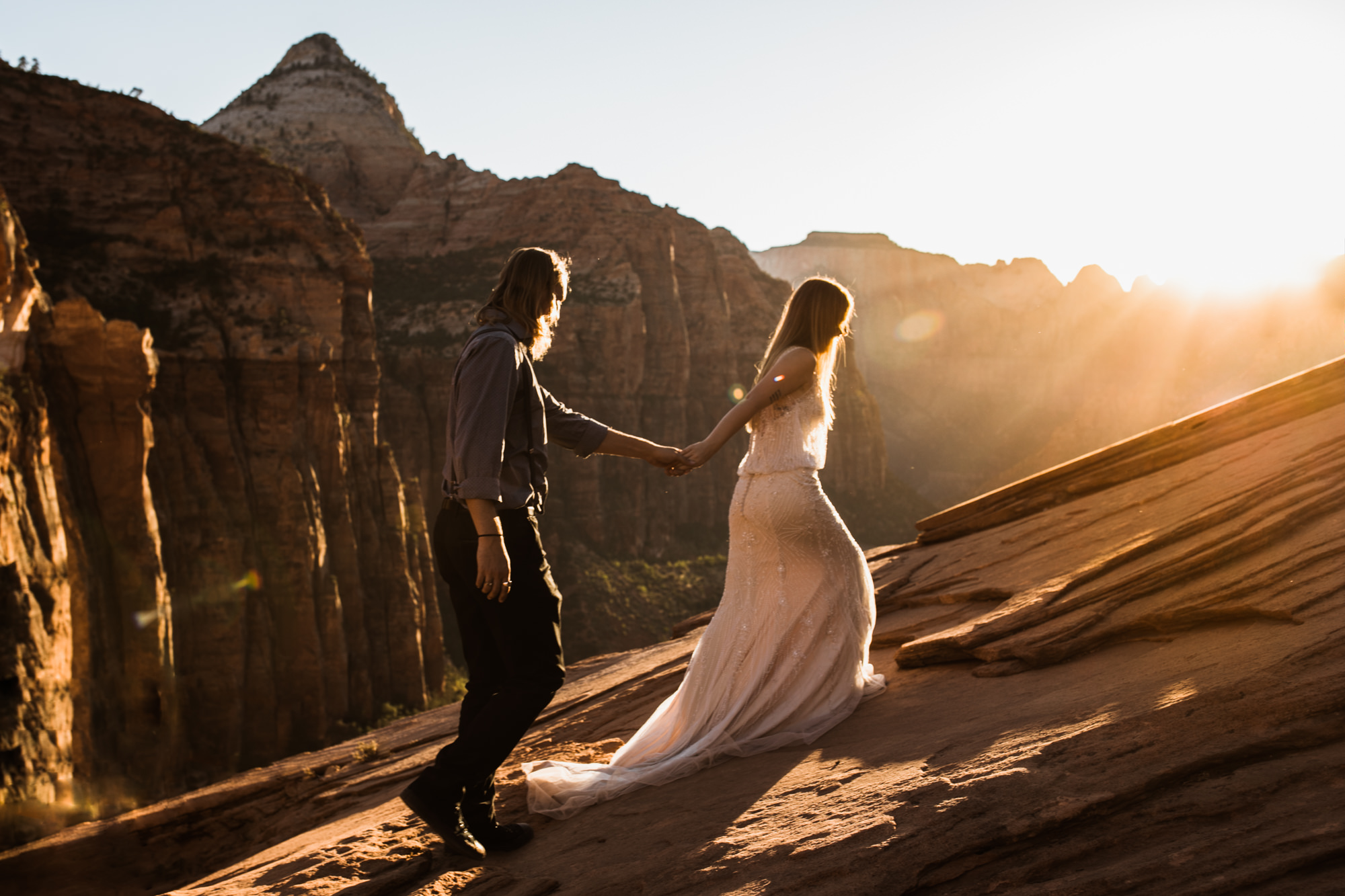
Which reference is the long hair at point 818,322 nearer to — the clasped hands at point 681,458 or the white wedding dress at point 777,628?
the white wedding dress at point 777,628

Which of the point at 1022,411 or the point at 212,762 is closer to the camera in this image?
the point at 212,762

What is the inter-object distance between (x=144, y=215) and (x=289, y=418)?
6.87 meters

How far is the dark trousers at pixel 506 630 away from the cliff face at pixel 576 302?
4739cm

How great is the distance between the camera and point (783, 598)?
4.39 meters

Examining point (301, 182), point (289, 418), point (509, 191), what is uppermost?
point (509, 191)

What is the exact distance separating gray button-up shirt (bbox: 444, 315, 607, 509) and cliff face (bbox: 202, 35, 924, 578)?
47375 millimetres

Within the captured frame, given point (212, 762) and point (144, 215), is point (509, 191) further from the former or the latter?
point (212, 762)

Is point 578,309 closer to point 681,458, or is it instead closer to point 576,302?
point 576,302

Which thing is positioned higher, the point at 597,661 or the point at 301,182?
the point at 301,182

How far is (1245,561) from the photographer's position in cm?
454

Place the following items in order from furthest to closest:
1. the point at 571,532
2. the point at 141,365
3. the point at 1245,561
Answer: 1. the point at 571,532
2. the point at 141,365
3. the point at 1245,561

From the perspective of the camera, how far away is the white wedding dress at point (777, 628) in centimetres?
420

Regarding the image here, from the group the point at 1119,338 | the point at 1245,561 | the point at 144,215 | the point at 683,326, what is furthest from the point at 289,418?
the point at 1119,338

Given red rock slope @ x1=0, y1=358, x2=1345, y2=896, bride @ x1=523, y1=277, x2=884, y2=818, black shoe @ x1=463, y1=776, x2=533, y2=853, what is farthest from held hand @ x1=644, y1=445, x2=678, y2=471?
black shoe @ x1=463, y1=776, x2=533, y2=853
